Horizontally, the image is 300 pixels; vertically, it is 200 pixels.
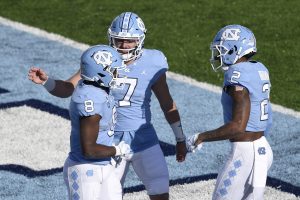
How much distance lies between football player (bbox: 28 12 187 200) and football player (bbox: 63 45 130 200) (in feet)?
1.74

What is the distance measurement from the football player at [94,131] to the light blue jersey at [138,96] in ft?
1.73

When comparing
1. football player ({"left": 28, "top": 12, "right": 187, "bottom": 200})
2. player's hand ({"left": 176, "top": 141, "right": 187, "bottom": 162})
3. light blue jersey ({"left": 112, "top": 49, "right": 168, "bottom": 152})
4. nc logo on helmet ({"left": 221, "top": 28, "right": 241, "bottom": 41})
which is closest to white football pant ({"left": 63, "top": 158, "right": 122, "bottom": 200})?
football player ({"left": 28, "top": 12, "right": 187, "bottom": 200})

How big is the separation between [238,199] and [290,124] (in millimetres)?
4319

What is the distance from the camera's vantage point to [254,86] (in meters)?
8.10

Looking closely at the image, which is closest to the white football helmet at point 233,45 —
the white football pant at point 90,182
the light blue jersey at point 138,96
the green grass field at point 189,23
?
the light blue jersey at point 138,96

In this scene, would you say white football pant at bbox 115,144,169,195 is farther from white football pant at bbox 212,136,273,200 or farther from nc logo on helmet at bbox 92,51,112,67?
nc logo on helmet at bbox 92,51,112,67

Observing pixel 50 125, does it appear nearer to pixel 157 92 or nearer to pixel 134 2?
pixel 157 92

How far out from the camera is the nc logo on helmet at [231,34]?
8.23 metres

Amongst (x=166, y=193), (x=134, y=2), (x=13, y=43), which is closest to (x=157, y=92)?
(x=166, y=193)

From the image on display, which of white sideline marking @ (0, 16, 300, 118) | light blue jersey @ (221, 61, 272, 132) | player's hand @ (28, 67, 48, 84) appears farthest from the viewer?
white sideline marking @ (0, 16, 300, 118)

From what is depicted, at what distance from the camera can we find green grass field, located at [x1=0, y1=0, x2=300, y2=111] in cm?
1488

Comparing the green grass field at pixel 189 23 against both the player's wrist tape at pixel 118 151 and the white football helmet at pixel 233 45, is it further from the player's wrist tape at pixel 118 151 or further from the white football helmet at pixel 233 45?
the player's wrist tape at pixel 118 151

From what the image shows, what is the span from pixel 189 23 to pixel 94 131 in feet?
31.5

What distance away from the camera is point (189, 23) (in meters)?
17.2
